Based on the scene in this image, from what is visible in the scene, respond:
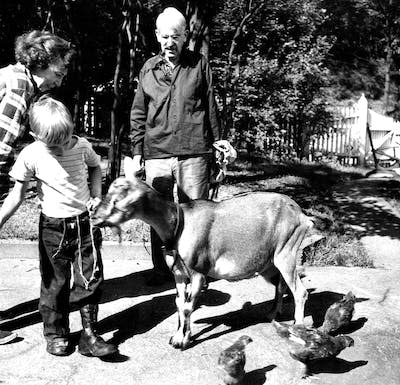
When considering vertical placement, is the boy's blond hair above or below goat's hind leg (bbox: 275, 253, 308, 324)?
above

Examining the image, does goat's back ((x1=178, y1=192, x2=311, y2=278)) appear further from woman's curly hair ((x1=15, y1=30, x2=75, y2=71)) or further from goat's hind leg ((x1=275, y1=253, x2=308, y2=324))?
woman's curly hair ((x1=15, y1=30, x2=75, y2=71))

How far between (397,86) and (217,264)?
27319 mm

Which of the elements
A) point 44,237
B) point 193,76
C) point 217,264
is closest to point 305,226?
point 217,264

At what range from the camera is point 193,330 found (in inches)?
174

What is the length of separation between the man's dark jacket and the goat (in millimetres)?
657

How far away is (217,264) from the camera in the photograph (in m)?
4.10

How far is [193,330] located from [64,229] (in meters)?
1.32

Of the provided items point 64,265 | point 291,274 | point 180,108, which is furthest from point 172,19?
point 291,274

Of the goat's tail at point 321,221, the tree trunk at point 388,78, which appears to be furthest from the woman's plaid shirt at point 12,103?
the tree trunk at point 388,78

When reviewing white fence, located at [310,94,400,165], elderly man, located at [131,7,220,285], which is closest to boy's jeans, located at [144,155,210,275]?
elderly man, located at [131,7,220,285]

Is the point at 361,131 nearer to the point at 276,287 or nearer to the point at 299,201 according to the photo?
the point at 299,201

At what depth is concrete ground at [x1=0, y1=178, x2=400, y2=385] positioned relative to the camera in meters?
3.76

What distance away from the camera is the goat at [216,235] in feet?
12.6

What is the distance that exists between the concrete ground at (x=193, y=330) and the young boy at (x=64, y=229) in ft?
0.77
